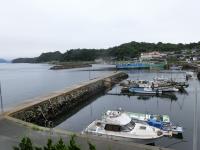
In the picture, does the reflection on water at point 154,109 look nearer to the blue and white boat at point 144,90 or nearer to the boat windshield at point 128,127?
the blue and white boat at point 144,90

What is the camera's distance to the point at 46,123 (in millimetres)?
23422

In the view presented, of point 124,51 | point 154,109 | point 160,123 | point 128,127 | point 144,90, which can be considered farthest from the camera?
point 124,51

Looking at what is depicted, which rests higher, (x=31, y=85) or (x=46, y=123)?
(x=46, y=123)

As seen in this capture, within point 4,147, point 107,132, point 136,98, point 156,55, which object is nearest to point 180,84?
point 136,98

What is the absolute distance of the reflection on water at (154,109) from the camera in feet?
59.9

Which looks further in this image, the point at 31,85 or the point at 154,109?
the point at 31,85

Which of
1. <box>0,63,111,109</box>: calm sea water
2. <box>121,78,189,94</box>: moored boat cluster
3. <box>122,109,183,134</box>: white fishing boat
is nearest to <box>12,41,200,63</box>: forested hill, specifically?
<box>0,63,111,109</box>: calm sea water

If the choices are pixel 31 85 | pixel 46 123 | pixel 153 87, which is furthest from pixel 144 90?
pixel 31 85

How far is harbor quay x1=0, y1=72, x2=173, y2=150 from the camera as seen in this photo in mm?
11734

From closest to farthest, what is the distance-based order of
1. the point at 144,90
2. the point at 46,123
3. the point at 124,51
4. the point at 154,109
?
the point at 46,123 → the point at 154,109 → the point at 144,90 → the point at 124,51

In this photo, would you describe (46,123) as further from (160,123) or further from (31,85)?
(31,85)

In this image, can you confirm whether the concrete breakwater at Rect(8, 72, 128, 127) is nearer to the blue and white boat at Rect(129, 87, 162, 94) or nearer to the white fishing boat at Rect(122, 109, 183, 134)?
the blue and white boat at Rect(129, 87, 162, 94)

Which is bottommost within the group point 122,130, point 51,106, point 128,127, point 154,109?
point 154,109

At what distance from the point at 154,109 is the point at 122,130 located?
14150 mm
